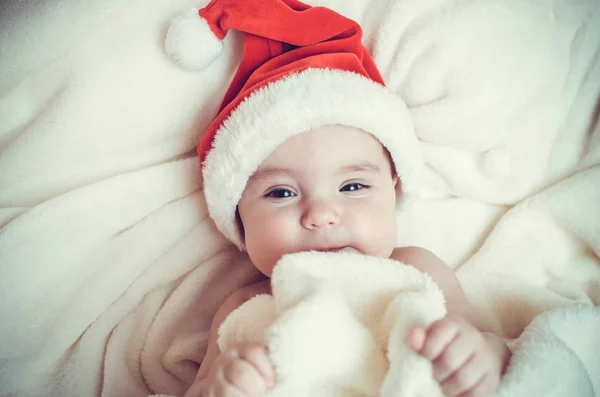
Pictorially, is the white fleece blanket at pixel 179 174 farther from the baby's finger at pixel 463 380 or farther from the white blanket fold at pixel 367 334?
the baby's finger at pixel 463 380

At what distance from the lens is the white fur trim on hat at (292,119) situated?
79 cm

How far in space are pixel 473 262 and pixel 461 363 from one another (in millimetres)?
443

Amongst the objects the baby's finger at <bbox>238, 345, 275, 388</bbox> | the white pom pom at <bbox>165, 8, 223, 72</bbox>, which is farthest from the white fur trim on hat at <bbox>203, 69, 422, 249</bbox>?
the baby's finger at <bbox>238, 345, 275, 388</bbox>

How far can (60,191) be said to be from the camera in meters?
0.92

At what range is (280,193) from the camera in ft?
2.75

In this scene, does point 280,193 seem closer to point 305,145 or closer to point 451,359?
point 305,145

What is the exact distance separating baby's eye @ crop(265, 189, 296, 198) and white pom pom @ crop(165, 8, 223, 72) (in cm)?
28

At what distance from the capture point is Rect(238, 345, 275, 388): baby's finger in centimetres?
61

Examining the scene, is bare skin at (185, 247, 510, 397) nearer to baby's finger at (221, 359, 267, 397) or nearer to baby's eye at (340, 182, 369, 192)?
baby's finger at (221, 359, 267, 397)

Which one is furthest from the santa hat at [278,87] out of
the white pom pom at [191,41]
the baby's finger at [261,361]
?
the baby's finger at [261,361]

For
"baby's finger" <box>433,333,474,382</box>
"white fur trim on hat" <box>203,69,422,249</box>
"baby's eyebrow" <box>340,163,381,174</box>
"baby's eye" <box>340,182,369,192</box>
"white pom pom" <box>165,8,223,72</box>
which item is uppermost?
"white pom pom" <box>165,8,223,72</box>

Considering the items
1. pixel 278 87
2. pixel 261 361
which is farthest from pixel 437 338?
pixel 278 87

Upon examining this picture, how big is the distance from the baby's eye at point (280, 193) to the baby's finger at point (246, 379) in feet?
1.03

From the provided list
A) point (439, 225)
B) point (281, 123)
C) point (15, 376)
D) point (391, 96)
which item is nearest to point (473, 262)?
point (439, 225)
